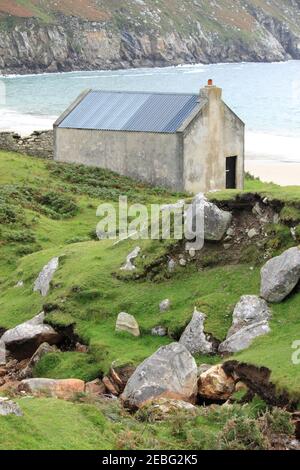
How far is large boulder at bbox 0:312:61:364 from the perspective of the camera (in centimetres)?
1697

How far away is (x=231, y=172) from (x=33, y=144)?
10388 millimetres

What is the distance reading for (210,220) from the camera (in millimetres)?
17719

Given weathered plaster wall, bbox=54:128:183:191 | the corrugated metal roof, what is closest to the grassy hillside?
weathered plaster wall, bbox=54:128:183:191

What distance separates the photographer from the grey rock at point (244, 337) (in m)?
14.9

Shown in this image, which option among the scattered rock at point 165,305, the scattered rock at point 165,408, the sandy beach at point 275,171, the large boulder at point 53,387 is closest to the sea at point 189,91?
the sandy beach at point 275,171

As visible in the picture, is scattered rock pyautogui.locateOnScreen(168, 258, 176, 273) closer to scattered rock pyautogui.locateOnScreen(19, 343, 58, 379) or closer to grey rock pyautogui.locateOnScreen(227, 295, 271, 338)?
grey rock pyautogui.locateOnScreen(227, 295, 271, 338)

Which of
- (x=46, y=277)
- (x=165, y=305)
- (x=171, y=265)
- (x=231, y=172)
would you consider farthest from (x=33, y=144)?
(x=165, y=305)

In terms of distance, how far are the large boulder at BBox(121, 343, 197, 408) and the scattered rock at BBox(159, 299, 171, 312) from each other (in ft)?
9.01

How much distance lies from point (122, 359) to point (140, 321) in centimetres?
166

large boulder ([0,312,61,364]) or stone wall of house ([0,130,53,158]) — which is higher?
stone wall of house ([0,130,53,158])

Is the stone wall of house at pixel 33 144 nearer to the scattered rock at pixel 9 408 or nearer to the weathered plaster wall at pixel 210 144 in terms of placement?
the weathered plaster wall at pixel 210 144

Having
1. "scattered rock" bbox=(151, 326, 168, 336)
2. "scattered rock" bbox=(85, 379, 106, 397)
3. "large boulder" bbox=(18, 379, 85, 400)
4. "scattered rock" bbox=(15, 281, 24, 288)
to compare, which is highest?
"scattered rock" bbox=(15, 281, 24, 288)
